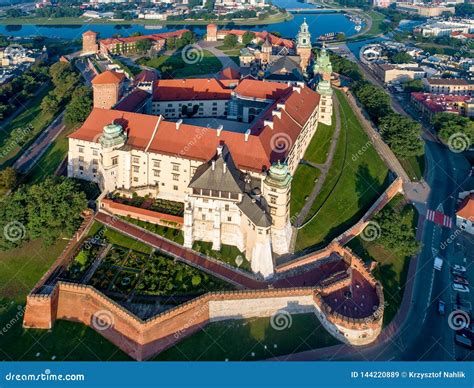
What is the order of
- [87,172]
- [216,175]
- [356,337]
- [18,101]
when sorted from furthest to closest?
[18,101] < [87,172] < [216,175] < [356,337]

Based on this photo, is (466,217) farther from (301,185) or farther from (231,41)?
(231,41)

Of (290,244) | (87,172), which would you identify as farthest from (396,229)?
(87,172)

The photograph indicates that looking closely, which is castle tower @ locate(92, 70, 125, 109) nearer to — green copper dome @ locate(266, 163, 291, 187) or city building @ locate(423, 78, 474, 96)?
green copper dome @ locate(266, 163, 291, 187)

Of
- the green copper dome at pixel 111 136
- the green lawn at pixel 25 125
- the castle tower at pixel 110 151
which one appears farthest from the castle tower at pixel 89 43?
the castle tower at pixel 110 151

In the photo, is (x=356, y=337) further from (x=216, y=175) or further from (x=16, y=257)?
(x=16, y=257)

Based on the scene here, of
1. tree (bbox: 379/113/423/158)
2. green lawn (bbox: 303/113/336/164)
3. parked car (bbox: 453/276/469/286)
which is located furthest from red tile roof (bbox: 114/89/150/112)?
parked car (bbox: 453/276/469/286)

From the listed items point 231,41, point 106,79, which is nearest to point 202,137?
point 106,79
